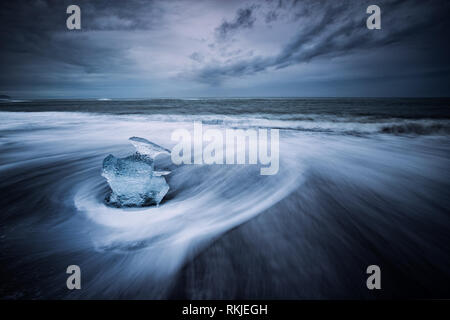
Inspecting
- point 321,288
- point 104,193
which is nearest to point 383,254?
point 321,288

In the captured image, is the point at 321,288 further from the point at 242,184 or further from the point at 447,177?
the point at 447,177

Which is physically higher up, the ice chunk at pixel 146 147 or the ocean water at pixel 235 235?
the ice chunk at pixel 146 147

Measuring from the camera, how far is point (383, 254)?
5.20 ft

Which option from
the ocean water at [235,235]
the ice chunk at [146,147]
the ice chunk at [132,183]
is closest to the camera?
the ocean water at [235,235]

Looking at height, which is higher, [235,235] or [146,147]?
[146,147]

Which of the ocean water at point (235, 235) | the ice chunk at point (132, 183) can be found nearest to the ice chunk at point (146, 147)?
the ocean water at point (235, 235)

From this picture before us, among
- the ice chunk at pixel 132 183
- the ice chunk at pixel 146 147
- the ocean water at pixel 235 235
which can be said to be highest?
the ice chunk at pixel 146 147

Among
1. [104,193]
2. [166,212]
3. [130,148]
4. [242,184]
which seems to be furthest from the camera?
[130,148]

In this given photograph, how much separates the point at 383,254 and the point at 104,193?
10.8ft

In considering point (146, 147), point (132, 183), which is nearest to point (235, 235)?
point (132, 183)

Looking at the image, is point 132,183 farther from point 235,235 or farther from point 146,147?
point 235,235

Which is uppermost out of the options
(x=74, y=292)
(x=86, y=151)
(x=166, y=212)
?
(x=86, y=151)

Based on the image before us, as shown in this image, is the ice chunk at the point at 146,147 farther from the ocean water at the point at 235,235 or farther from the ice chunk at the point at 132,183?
the ice chunk at the point at 132,183
